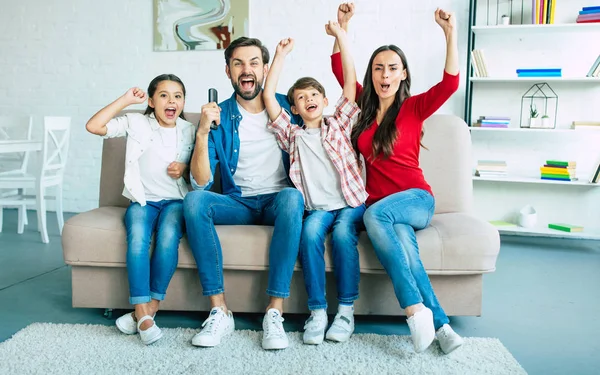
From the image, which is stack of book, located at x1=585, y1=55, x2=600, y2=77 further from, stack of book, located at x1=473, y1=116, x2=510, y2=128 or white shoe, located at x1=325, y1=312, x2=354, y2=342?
white shoe, located at x1=325, y1=312, x2=354, y2=342

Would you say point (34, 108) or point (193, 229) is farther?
point (34, 108)

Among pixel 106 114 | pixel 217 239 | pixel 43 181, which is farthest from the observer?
pixel 43 181

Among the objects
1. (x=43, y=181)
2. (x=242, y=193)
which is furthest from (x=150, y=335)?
(x=43, y=181)

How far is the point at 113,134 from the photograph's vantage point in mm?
2145

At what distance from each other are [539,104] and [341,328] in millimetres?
2824

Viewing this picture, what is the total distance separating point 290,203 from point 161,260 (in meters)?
0.50

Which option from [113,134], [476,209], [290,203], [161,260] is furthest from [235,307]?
[476,209]

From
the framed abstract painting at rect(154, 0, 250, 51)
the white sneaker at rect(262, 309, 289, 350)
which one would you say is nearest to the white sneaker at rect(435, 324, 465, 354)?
the white sneaker at rect(262, 309, 289, 350)

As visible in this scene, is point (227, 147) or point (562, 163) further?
point (562, 163)

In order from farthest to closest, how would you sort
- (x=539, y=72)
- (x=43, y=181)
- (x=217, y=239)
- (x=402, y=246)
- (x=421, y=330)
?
1. (x=539, y=72)
2. (x=43, y=181)
3. (x=217, y=239)
4. (x=402, y=246)
5. (x=421, y=330)

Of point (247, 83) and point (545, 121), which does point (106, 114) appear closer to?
point (247, 83)

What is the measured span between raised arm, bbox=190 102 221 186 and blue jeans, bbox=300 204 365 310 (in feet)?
1.54

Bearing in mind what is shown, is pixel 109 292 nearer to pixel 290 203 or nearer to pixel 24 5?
pixel 290 203

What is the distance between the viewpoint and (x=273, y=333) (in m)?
1.81
